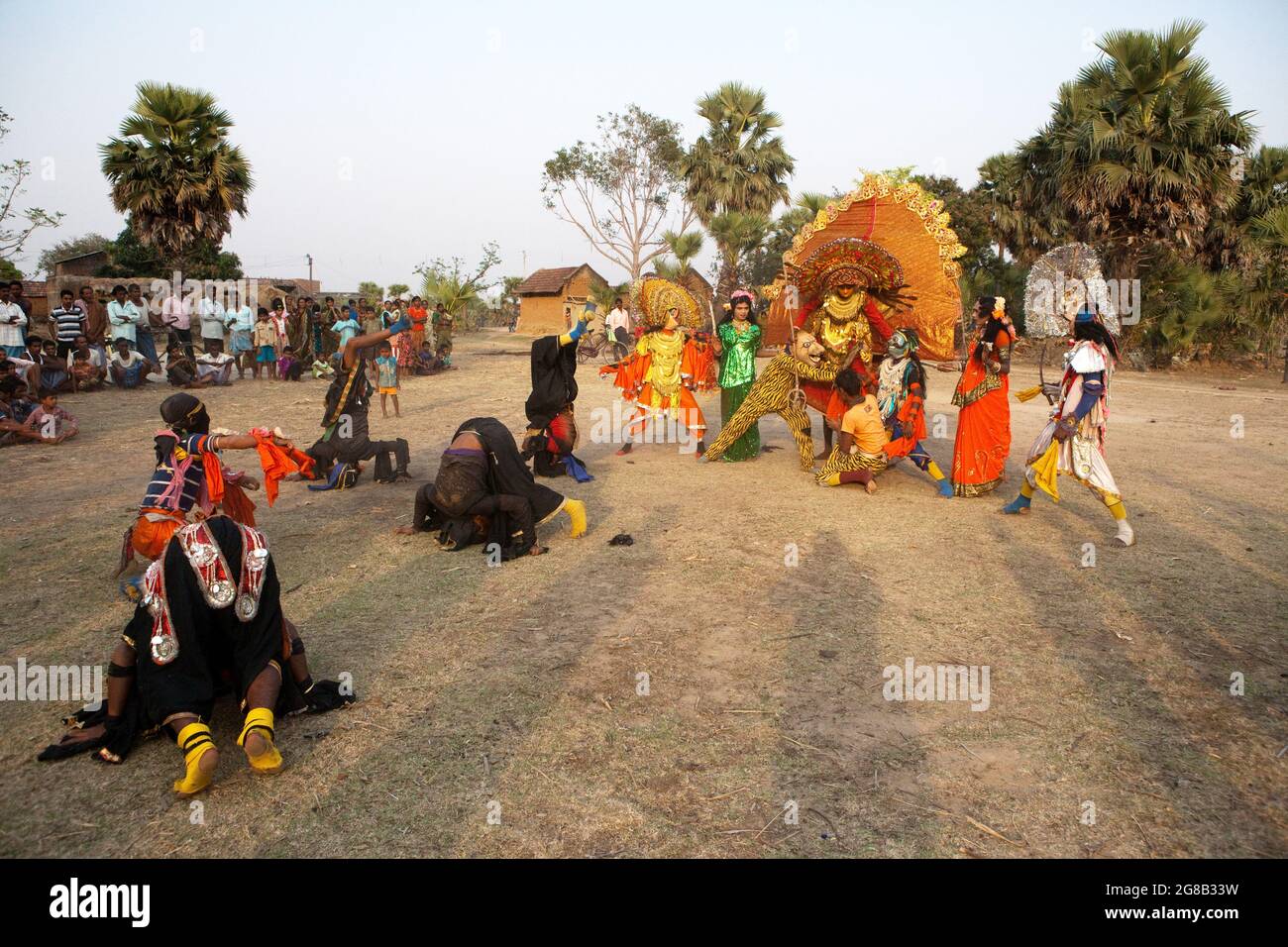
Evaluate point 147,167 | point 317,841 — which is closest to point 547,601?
point 317,841

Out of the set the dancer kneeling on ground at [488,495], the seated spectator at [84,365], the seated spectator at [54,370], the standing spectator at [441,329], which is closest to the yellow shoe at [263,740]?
the dancer kneeling on ground at [488,495]

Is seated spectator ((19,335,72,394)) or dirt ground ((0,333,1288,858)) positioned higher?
seated spectator ((19,335,72,394))

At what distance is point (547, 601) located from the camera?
5426mm

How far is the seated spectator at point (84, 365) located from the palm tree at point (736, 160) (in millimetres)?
21573

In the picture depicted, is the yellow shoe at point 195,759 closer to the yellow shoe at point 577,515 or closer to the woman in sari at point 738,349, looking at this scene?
the yellow shoe at point 577,515

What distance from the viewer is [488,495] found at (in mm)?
6391

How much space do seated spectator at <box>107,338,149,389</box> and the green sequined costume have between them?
38.7ft

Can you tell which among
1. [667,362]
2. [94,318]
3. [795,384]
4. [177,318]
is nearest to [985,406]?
[795,384]

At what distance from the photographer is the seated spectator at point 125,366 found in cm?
1534

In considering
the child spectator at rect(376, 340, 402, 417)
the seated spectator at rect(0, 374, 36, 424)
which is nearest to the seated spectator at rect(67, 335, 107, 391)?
the seated spectator at rect(0, 374, 36, 424)

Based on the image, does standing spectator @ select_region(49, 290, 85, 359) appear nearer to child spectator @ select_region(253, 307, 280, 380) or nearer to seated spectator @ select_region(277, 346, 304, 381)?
child spectator @ select_region(253, 307, 280, 380)

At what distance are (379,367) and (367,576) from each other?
8.29 metres

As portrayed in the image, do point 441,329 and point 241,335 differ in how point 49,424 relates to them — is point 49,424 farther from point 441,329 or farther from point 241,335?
point 441,329

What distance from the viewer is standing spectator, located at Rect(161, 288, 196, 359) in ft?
55.9
